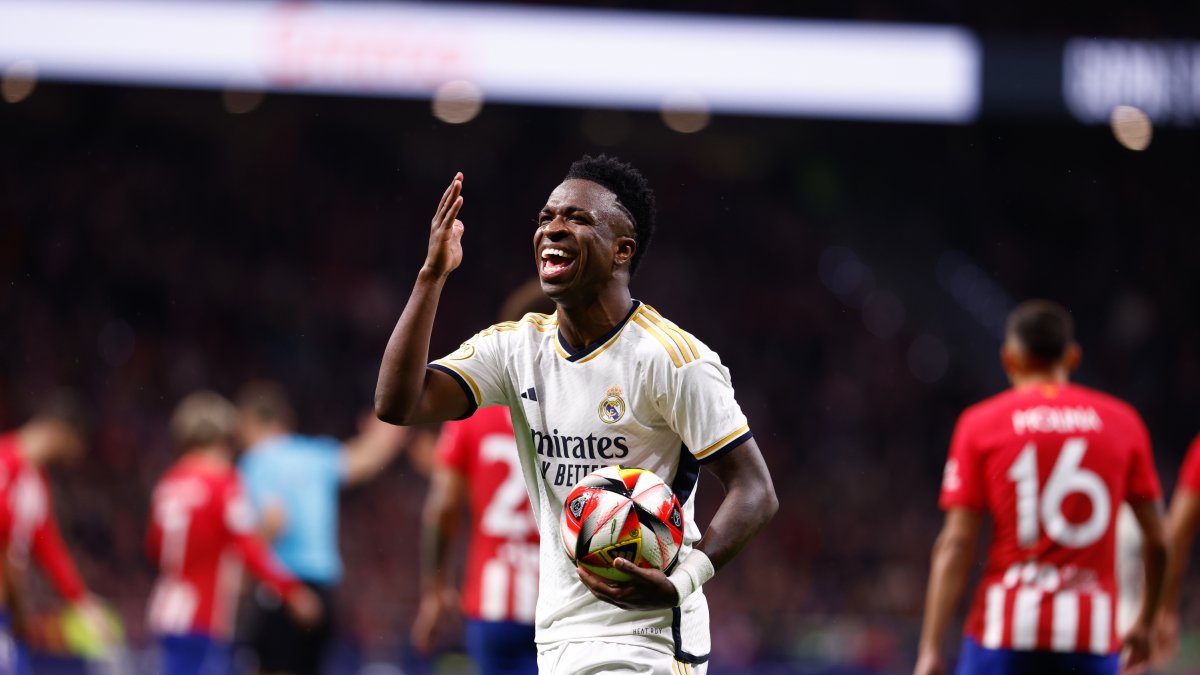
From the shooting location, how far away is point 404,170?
21516 mm

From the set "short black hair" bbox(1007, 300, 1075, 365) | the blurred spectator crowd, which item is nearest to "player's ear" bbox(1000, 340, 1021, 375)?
"short black hair" bbox(1007, 300, 1075, 365)

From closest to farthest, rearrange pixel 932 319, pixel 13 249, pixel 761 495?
pixel 761 495
pixel 13 249
pixel 932 319

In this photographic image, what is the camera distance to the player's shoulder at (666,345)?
11.9ft

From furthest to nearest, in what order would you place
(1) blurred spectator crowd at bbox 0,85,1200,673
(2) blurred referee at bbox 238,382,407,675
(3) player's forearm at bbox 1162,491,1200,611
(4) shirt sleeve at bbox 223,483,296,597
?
(1) blurred spectator crowd at bbox 0,85,1200,673
(2) blurred referee at bbox 238,382,407,675
(4) shirt sleeve at bbox 223,483,296,597
(3) player's forearm at bbox 1162,491,1200,611

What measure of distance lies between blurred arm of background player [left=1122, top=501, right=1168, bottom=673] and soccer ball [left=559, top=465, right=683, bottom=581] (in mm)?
2887

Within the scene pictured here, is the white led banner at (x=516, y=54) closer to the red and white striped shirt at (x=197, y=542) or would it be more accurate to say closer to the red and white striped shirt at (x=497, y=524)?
the red and white striped shirt at (x=197, y=542)

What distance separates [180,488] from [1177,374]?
55.4ft

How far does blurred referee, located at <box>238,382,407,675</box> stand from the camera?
8391mm

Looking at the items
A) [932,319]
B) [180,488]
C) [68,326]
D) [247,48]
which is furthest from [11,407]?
[932,319]

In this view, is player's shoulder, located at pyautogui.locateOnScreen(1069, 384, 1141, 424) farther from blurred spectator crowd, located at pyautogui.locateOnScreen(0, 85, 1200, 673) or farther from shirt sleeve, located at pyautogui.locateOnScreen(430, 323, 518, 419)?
blurred spectator crowd, located at pyautogui.locateOnScreen(0, 85, 1200, 673)

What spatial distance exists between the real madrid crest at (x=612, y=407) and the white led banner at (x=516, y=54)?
478 inches

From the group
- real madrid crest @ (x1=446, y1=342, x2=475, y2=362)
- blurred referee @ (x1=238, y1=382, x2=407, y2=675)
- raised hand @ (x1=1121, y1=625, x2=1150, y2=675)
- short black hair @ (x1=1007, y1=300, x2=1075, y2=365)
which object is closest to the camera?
real madrid crest @ (x1=446, y1=342, x2=475, y2=362)

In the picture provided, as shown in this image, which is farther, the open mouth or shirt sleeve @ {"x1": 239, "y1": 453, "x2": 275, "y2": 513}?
shirt sleeve @ {"x1": 239, "y1": 453, "x2": 275, "y2": 513}

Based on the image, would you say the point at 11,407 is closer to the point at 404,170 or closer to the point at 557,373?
the point at 404,170
